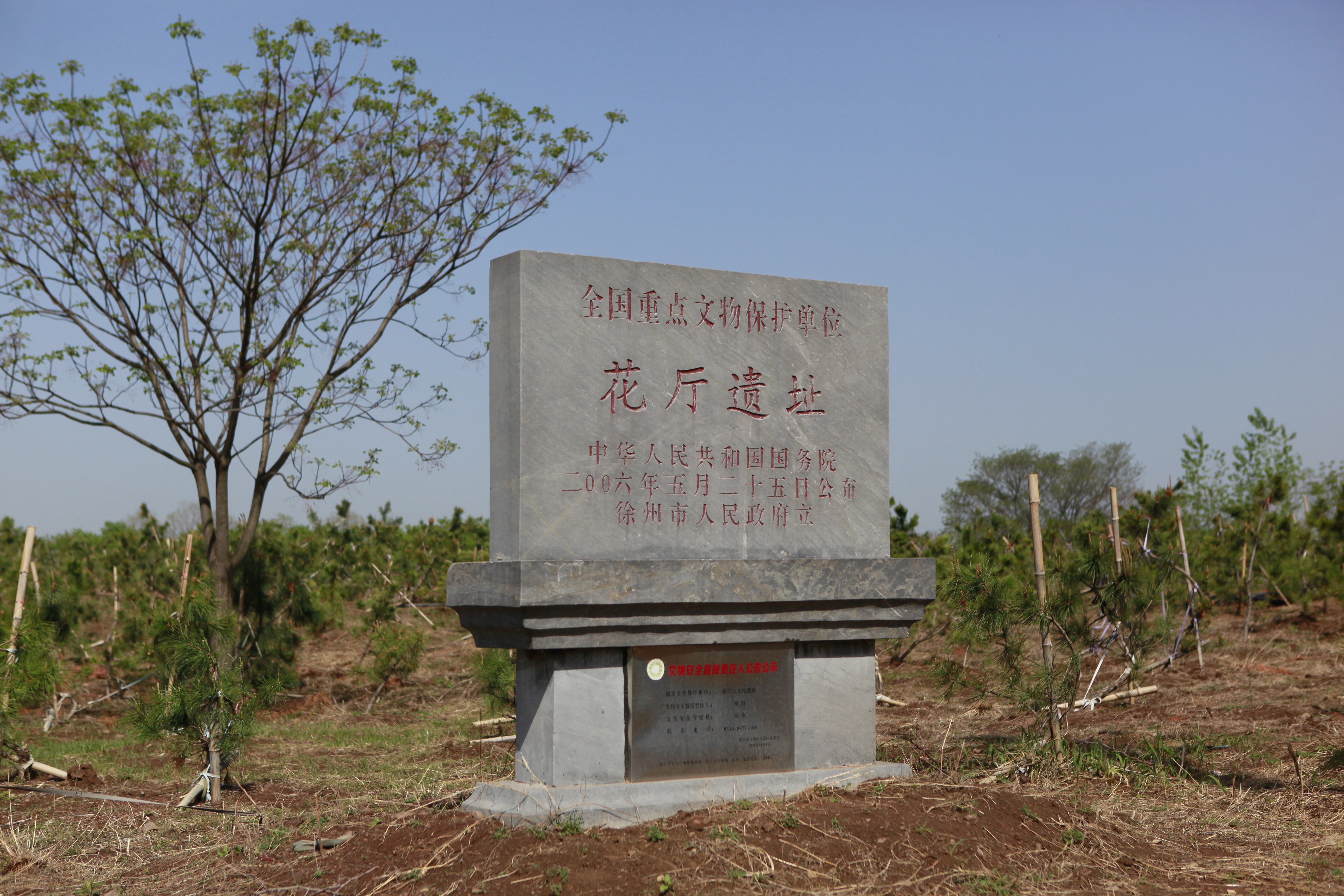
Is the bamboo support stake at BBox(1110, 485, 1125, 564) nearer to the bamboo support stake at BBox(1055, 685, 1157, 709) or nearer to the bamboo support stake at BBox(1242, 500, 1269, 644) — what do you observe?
the bamboo support stake at BBox(1055, 685, 1157, 709)

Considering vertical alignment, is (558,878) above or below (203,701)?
below

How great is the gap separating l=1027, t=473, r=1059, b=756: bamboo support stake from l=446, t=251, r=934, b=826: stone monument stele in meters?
0.99

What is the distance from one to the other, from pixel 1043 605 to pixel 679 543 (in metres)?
2.40

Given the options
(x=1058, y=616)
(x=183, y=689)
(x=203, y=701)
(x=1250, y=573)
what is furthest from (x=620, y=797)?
(x=1250, y=573)

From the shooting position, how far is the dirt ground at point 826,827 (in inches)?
174

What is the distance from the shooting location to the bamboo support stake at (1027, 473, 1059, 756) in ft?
20.7

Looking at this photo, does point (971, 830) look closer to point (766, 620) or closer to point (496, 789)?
point (766, 620)

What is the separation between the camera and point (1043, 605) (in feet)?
21.2

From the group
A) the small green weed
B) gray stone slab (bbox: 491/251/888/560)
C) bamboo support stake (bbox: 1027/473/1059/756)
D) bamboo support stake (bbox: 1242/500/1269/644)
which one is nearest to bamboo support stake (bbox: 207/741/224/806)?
gray stone slab (bbox: 491/251/888/560)

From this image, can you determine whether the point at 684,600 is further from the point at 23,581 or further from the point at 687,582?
the point at 23,581

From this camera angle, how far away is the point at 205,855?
5.03 metres

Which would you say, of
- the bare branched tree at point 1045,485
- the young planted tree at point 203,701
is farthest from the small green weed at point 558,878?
the bare branched tree at point 1045,485

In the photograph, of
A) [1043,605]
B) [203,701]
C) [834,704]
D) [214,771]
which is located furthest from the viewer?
[1043,605]

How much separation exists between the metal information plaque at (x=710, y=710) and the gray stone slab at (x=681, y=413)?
1.56 ft
